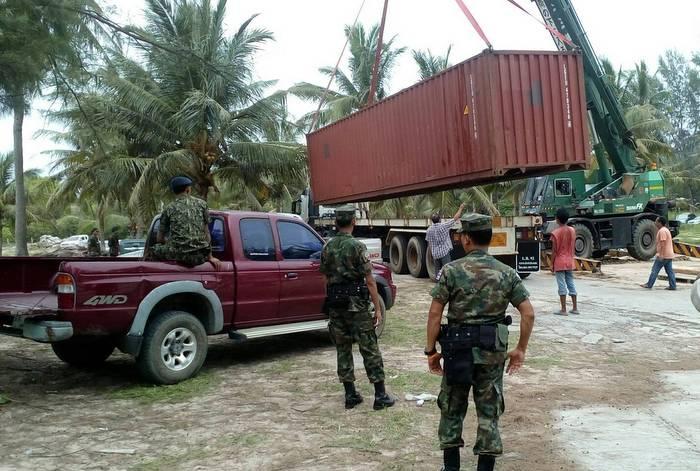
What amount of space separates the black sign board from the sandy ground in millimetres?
5207

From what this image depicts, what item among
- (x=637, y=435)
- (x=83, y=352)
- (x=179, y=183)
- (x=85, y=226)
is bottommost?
(x=637, y=435)

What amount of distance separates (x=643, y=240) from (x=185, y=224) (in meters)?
16.1

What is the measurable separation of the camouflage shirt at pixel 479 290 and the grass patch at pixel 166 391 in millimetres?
2896

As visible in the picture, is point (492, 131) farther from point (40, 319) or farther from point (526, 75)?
point (40, 319)

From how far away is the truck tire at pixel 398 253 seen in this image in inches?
600

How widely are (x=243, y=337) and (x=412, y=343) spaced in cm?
225

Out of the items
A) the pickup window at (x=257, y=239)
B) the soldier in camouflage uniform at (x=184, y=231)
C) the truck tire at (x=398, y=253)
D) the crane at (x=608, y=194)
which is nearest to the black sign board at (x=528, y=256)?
the truck tire at (x=398, y=253)

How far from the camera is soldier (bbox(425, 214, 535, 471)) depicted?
10.6 ft

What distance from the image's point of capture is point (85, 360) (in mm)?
6395

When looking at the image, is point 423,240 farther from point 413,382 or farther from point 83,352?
point 83,352

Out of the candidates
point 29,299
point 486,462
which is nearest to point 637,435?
point 486,462

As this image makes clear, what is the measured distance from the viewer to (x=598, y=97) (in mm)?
16500

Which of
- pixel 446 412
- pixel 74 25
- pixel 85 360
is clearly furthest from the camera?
pixel 85 360

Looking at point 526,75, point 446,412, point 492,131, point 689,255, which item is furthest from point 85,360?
point 689,255
